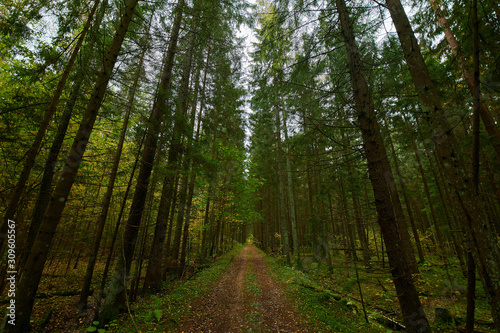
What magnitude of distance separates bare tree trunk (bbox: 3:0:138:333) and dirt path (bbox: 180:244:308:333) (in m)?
3.46

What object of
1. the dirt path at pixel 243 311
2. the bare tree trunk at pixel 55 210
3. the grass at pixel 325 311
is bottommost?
the dirt path at pixel 243 311

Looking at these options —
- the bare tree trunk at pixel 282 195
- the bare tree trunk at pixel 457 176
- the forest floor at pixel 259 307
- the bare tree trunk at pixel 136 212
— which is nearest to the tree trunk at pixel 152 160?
the bare tree trunk at pixel 136 212

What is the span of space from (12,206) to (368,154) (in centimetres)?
676

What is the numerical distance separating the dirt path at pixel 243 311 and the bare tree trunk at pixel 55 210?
11.3 ft

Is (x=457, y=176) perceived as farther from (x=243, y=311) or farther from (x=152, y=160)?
(x=152, y=160)

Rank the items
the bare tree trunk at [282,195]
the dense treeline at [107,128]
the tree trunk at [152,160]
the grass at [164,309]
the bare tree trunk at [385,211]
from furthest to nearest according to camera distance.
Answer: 1. the bare tree trunk at [282,195]
2. the tree trunk at [152,160]
3. the grass at [164,309]
4. the dense treeline at [107,128]
5. the bare tree trunk at [385,211]

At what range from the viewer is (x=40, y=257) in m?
3.63

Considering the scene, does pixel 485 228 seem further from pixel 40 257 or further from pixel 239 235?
pixel 239 235

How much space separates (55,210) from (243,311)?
633cm

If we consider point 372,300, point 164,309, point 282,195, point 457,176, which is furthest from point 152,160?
point 372,300

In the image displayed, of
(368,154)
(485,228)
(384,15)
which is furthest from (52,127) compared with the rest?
(485,228)

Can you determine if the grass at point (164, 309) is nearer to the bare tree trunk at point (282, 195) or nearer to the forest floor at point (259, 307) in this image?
the forest floor at point (259, 307)

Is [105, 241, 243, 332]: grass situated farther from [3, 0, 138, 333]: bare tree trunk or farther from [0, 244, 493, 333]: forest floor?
[3, 0, 138, 333]: bare tree trunk

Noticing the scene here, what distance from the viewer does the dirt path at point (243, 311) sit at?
5535mm
